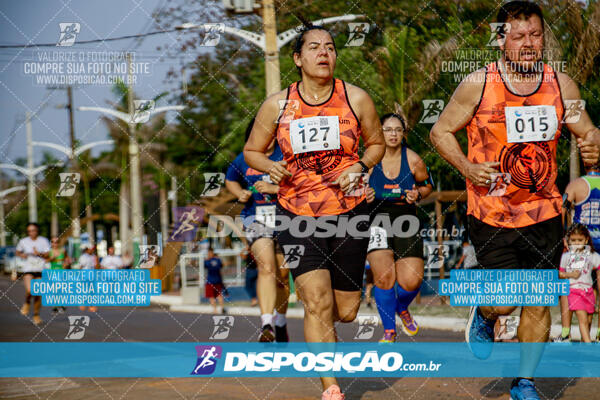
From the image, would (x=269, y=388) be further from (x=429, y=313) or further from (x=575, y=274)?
(x=429, y=313)

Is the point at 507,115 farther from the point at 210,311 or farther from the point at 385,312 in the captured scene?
the point at 210,311

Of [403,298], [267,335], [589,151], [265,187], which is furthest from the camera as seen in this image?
[403,298]

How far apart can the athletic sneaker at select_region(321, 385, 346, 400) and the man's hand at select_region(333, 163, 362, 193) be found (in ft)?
3.69

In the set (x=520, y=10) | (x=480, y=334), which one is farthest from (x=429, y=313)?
(x=520, y=10)

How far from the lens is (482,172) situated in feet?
15.0

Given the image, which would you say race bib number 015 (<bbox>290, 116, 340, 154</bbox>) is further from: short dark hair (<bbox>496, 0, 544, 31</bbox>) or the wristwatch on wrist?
short dark hair (<bbox>496, 0, 544, 31</bbox>)

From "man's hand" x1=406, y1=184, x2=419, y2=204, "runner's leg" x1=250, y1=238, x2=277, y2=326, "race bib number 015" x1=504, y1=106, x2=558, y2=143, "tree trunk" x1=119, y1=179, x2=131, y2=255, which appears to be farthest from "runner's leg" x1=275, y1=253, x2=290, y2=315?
"tree trunk" x1=119, y1=179, x2=131, y2=255

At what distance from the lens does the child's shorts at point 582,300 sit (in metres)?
7.79

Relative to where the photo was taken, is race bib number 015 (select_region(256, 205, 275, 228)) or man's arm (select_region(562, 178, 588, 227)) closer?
race bib number 015 (select_region(256, 205, 275, 228))

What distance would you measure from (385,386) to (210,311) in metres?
11.9

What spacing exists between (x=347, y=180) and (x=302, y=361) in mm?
1206

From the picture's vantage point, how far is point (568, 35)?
9578 millimetres

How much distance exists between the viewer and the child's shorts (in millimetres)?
7789

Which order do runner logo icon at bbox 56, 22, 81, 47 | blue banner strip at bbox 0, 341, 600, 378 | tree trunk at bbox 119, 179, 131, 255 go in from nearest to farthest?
blue banner strip at bbox 0, 341, 600, 378 < runner logo icon at bbox 56, 22, 81, 47 < tree trunk at bbox 119, 179, 131, 255
